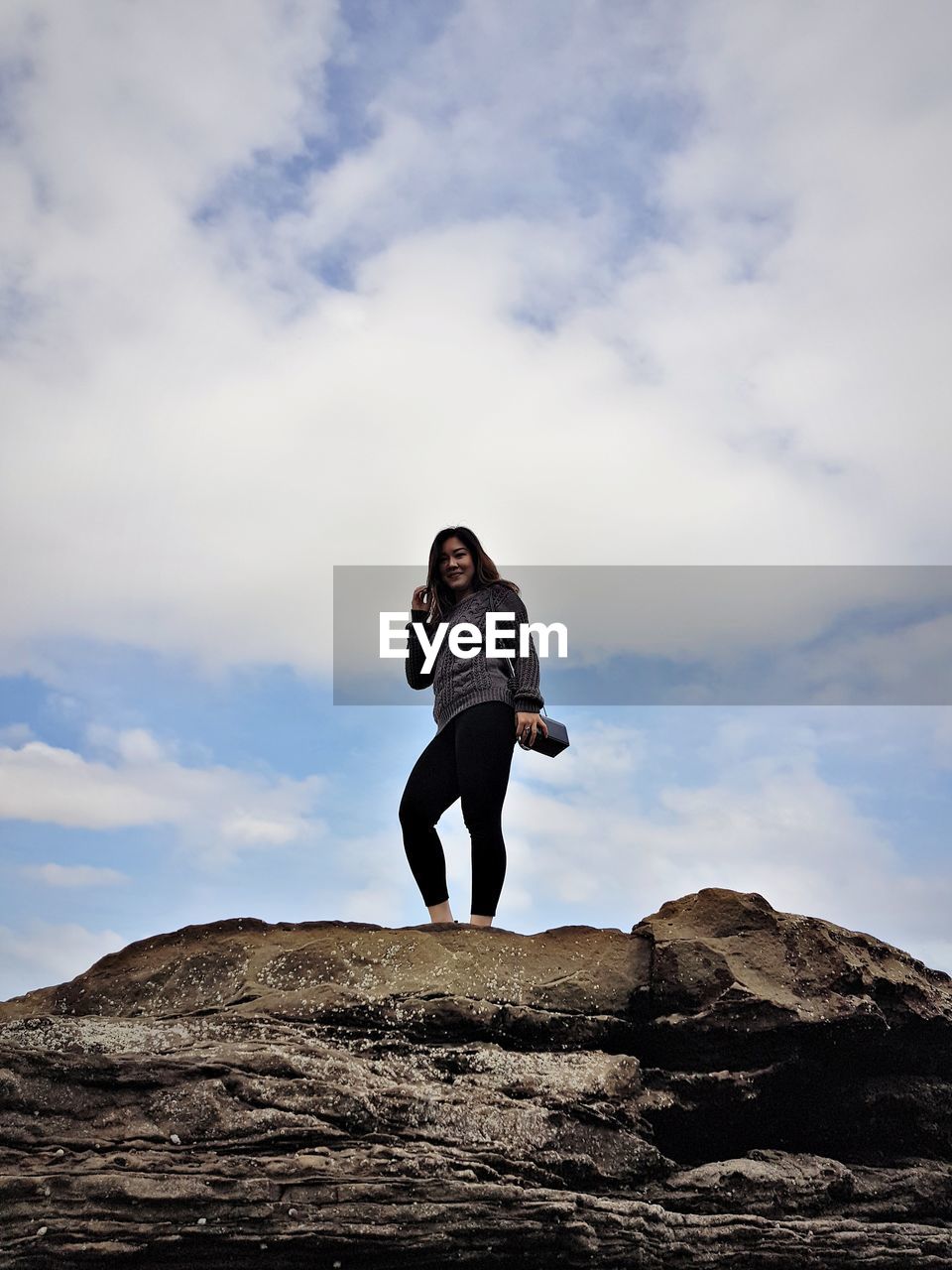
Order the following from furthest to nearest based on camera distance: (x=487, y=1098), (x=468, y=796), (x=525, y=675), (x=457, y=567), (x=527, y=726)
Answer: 1. (x=457, y=567)
2. (x=525, y=675)
3. (x=527, y=726)
4. (x=468, y=796)
5. (x=487, y=1098)

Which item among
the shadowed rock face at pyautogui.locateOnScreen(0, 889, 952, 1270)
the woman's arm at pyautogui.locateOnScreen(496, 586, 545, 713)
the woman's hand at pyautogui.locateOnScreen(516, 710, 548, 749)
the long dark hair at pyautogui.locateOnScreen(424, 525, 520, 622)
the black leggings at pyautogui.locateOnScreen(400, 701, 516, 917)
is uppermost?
the long dark hair at pyautogui.locateOnScreen(424, 525, 520, 622)

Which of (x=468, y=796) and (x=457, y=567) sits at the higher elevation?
(x=457, y=567)

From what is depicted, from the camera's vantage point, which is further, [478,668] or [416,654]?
[416,654]

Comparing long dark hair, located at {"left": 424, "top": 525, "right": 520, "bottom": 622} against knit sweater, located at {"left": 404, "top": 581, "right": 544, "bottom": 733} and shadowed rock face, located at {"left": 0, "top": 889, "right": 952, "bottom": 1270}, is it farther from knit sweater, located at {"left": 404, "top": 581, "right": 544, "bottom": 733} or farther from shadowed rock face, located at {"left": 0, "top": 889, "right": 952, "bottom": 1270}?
shadowed rock face, located at {"left": 0, "top": 889, "right": 952, "bottom": 1270}

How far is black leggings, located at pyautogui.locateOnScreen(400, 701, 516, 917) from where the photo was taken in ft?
22.7

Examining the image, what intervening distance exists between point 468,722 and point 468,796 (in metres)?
0.49

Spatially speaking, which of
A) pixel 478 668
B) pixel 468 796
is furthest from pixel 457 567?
pixel 468 796

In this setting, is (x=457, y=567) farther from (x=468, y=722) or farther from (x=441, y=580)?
(x=468, y=722)

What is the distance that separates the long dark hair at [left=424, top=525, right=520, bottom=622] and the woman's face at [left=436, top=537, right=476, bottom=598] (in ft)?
0.08

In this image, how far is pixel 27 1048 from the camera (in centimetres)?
581

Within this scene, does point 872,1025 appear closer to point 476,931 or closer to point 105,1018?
point 476,931

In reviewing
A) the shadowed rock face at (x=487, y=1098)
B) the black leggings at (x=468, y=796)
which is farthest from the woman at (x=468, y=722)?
the shadowed rock face at (x=487, y=1098)

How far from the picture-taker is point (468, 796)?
6902 mm

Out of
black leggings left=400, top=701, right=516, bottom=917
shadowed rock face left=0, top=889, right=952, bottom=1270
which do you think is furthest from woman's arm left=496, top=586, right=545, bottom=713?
shadowed rock face left=0, top=889, right=952, bottom=1270
